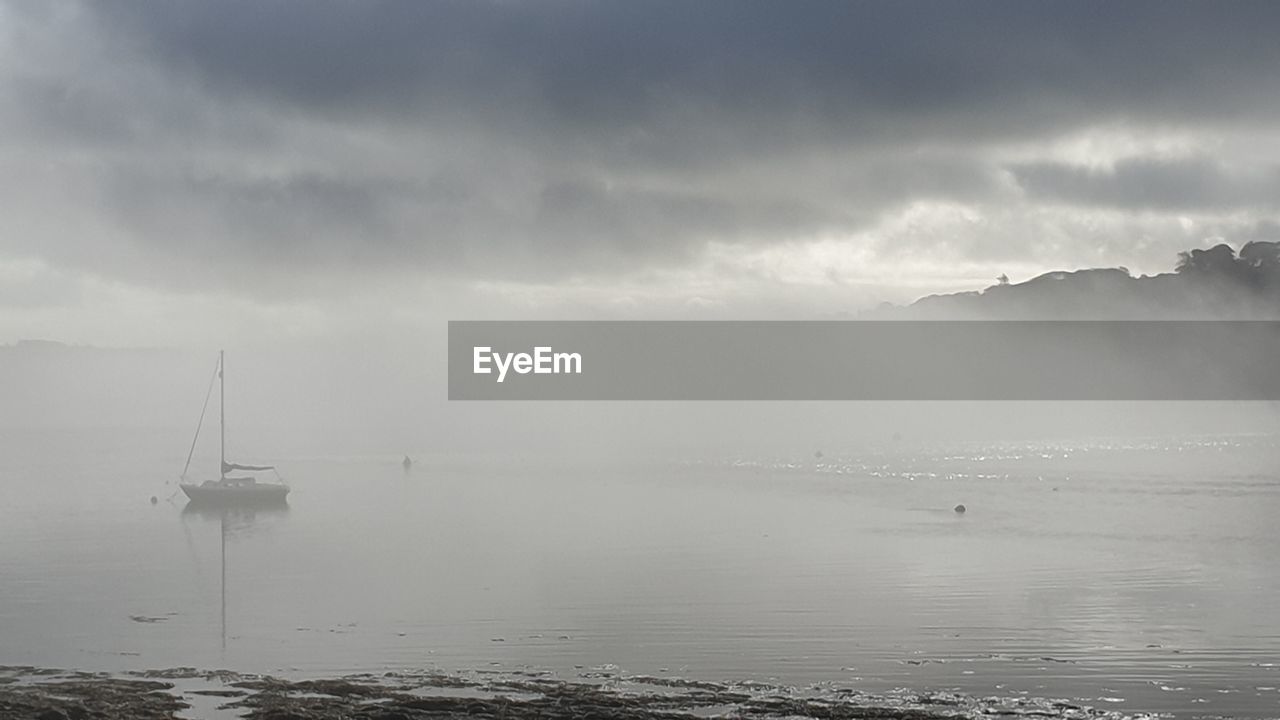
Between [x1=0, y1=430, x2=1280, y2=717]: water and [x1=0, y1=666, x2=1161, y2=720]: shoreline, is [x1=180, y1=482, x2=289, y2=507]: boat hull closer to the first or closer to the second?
[x1=0, y1=430, x2=1280, y2=717]: water

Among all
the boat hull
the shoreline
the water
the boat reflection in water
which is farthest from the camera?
the boat hull

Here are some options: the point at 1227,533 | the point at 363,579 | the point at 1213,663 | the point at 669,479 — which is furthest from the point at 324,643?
the point at 669,479

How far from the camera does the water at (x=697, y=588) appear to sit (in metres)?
40.7

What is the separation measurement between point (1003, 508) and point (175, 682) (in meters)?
87.9

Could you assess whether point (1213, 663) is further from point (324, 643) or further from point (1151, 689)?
point (324, 643)

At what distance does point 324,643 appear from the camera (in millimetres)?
44781

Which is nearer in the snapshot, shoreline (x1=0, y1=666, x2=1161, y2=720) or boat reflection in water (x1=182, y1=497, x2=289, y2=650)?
shoreline (x1=0, y1=666, x2=1161, y2=720)

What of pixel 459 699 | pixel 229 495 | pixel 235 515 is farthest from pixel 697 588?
pixel 229 495

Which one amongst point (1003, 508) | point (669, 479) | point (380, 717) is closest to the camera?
point (380, 717)

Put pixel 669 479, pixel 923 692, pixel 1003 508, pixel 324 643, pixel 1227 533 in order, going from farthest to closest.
Result: 1. pixel 669 479
2. pixel 1003 508
3. pixel 1227 533
4. pixel 324 643
5. pixel 923 692

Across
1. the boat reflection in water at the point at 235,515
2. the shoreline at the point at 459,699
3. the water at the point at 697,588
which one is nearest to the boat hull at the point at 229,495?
the boat reflection in water at the point at 235,515

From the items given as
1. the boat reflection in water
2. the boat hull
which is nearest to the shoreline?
the boat reflection in water

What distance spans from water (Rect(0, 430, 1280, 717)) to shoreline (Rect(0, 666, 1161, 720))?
6.81 feet

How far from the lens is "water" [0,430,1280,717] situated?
40.7m
